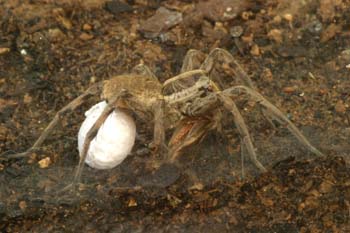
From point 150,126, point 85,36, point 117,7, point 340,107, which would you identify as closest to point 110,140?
point 150,126

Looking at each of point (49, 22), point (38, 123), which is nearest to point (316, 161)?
point (38, 123)

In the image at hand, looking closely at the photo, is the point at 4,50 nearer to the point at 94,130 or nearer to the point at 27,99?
the point at 27,99

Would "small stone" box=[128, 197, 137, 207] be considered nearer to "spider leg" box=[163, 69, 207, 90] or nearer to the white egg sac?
the white egg sac

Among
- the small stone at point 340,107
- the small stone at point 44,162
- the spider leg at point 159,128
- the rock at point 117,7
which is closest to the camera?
the spider leg at point 159,128

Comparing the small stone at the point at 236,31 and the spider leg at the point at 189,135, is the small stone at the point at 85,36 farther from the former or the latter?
the spider leg at the point at 189,135

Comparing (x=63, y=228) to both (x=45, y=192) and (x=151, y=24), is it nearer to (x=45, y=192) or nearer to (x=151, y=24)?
(x=45, y=192)

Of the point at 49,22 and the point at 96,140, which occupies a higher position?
the point at 49,22

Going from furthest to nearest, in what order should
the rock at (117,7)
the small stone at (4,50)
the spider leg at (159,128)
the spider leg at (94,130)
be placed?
the rock at (117,7) → the small stone at (4,50) → the spider leg at (159,128) → the spider leg at (94,130)

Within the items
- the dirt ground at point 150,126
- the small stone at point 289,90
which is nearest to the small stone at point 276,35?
the dirt ground at point 150,126
